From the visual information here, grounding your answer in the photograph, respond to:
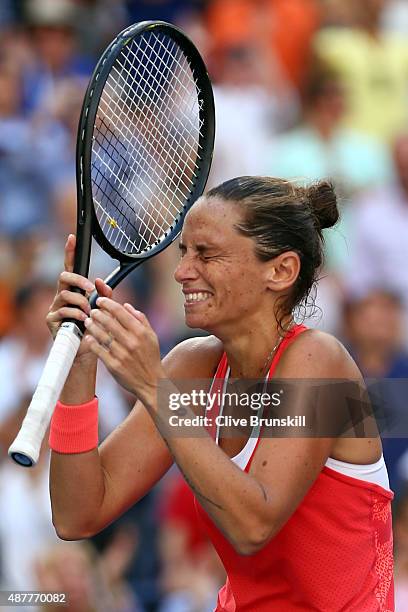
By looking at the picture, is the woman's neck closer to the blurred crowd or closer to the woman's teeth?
the woman's teeth

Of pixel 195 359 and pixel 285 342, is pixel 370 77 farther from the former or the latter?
pixel 285 342

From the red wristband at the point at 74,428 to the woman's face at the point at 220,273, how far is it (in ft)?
1.06

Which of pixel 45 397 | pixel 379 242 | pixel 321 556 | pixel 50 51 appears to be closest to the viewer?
pixel 45 397

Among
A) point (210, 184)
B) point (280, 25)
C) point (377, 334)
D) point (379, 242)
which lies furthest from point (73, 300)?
point (280, 25)

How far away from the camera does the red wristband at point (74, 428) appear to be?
2.77m

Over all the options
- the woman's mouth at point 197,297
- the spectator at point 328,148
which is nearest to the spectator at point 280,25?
the spectator at point 328,148

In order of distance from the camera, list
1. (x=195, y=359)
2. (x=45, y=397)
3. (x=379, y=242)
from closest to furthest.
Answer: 1. (x=45, y=397)
2. (x=195, y=359)
3. (x=379, y=242)

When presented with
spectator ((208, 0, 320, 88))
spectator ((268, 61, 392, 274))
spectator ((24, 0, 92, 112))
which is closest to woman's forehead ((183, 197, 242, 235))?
spectator ((268, 61, 392, 274))

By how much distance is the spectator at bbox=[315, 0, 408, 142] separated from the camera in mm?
6746

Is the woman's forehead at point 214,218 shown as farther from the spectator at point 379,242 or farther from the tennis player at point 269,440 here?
the spectator at point 379,242

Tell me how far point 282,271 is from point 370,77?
166 inches

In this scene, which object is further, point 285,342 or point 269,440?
point 285,342

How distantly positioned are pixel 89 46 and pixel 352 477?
4696 millimetres

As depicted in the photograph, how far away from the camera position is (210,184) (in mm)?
6359
